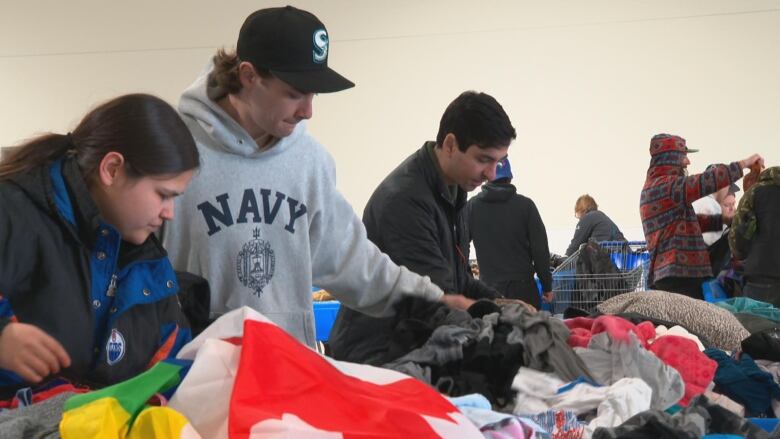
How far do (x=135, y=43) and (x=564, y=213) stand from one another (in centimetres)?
468

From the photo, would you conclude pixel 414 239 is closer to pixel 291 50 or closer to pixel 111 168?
pixel 291 50

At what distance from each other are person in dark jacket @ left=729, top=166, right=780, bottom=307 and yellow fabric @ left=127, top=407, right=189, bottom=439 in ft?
13.7

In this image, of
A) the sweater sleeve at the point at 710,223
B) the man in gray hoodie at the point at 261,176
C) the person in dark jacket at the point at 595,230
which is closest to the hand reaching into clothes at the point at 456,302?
the man in gray hoodie at the point at 261,176

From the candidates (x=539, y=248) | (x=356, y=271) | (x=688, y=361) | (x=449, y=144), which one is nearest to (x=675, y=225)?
(x=539, y=248)

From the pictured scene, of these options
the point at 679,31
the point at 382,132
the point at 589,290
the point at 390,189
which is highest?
the point at 679,31

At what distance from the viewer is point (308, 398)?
1123 mm

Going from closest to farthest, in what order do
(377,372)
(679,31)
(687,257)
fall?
(377,372) → (687,257) → (679,31)

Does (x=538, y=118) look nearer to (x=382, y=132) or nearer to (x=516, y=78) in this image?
(x=516, y=78)

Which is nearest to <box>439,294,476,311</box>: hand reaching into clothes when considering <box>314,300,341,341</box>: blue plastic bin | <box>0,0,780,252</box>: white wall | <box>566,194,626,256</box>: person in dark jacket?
<box>314,300,341,341</box>: blue plastic bin

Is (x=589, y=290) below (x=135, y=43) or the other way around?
below

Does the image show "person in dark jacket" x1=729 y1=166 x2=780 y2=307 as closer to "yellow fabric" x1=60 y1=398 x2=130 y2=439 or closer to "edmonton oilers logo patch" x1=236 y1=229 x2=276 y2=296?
"edmonton oilers logo patch" x1=236 y1=229 x2=276 y2=296

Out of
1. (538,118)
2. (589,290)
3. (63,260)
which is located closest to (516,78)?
(538,118)

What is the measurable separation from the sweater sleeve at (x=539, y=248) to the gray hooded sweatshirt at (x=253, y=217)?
322cm

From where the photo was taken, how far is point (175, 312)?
1.69m
